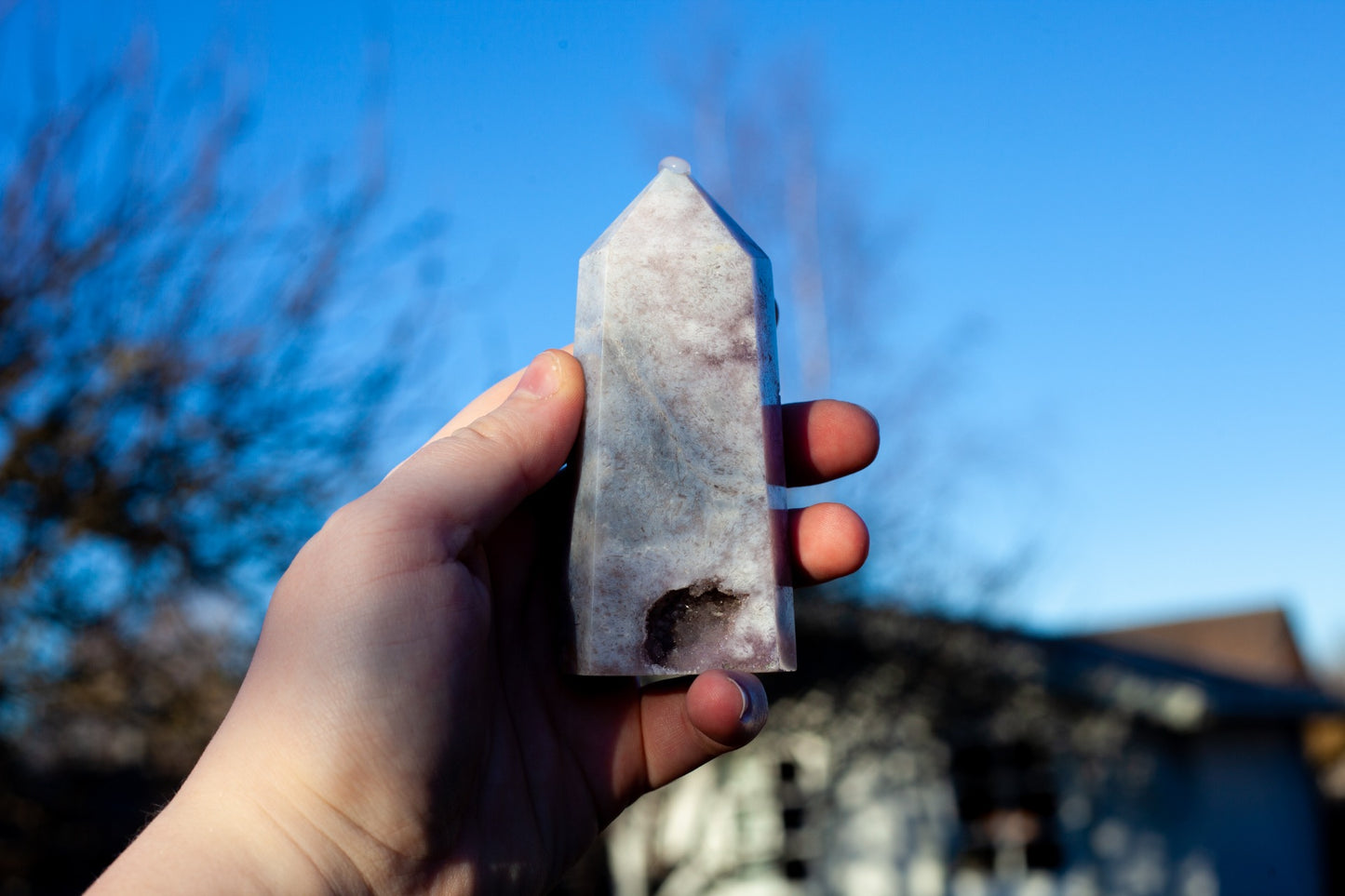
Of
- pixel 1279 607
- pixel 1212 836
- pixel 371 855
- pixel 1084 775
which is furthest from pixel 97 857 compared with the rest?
pixel 1279 607

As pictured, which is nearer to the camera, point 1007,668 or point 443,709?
point 443,709

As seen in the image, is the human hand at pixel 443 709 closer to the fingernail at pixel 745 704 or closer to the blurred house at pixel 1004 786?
the fingernail at pixel 745 704

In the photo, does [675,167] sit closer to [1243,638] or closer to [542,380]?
[542,380]

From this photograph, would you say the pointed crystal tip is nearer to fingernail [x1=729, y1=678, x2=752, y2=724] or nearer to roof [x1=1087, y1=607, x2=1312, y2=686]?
fingernail [x1=729, y1=678, x2=752, y2=724]

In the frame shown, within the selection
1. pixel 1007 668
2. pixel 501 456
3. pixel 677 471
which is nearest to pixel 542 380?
pixel 501 456

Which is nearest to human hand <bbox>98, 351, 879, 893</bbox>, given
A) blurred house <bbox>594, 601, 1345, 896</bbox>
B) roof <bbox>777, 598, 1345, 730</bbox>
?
roof <bbox>777, 598, 1345, 730</bbox>

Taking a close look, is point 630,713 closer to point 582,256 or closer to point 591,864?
point 582,256
